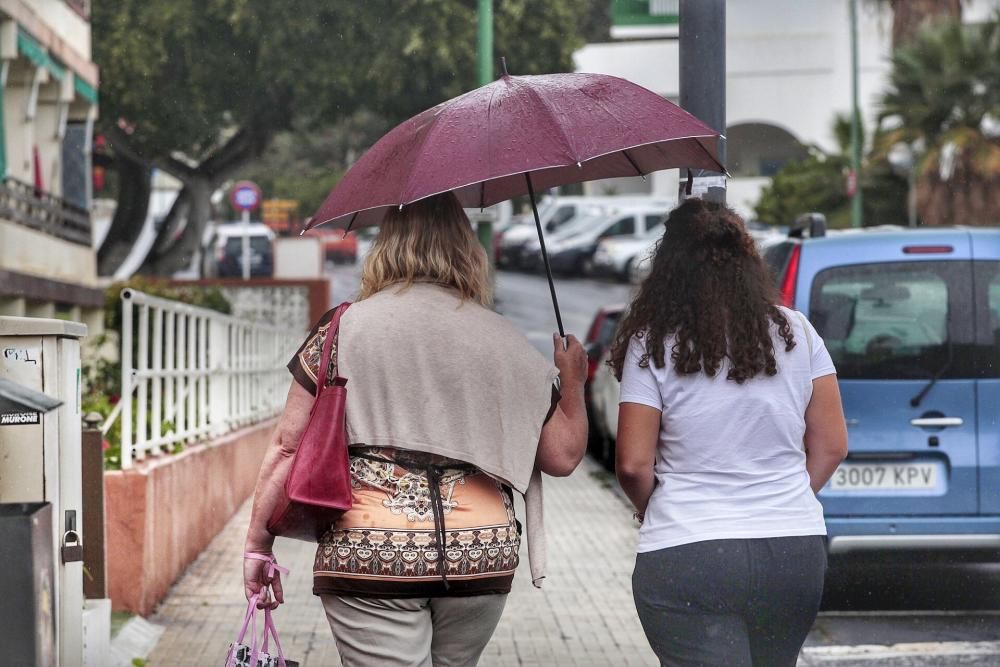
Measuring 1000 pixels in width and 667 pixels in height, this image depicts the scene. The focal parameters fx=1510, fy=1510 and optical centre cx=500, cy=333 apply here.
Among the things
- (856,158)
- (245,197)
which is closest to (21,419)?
(245,197)

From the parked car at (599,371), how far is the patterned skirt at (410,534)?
10.8 m

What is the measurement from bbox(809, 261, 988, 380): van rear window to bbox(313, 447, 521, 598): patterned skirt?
3685 mm

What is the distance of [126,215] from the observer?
27.7 metres

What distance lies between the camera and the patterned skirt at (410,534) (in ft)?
10.6

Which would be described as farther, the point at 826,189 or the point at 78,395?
the point at 826,189

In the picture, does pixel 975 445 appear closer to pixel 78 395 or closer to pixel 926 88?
pixel 78 395

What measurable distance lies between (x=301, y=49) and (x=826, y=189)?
13601mm

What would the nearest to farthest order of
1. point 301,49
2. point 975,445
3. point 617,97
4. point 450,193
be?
point 450,193 < point 617,97 < point 975,445 < point 301,49

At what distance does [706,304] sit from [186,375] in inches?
229

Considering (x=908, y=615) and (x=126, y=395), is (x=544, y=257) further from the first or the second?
(x=908, y=615)

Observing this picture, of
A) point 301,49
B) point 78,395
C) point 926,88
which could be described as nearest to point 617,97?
point 78,395

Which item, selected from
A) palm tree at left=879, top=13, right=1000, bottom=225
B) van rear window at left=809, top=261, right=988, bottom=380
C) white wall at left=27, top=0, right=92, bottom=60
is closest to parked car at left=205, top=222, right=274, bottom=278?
palm tree at left=879, top=13, right=1000, bottom=225

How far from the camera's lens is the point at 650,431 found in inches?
132

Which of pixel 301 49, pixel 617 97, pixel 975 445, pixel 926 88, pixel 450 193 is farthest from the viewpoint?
pixel 926 88
